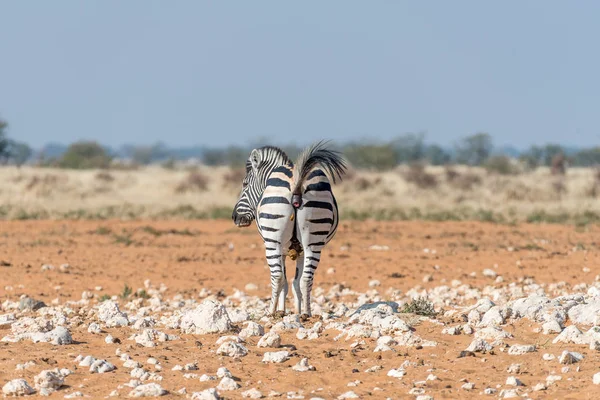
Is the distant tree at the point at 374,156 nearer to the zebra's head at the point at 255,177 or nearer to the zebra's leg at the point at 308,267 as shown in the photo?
the zebra's head at the point at 255,177

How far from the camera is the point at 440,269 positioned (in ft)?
54.8

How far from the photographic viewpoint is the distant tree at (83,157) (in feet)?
191

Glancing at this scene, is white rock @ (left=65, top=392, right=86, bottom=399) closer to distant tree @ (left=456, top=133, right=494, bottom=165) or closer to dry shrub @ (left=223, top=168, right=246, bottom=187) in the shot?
dry shrub @ (left=223, top=168, right=246, bottom=187)

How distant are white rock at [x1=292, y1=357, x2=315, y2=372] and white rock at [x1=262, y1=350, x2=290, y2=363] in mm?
208

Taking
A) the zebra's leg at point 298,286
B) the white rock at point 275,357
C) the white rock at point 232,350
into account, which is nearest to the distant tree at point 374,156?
the zebra's leg at point 298,286

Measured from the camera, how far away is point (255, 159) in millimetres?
10367

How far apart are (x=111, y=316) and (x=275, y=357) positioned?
2346 millimetres

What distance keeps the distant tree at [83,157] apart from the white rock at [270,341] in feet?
168

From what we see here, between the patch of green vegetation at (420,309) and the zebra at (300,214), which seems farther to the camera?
the patch of green vegetation at (420,309)

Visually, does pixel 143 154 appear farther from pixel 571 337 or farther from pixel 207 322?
pixel 571 337

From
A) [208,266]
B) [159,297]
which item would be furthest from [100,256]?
[159,297]

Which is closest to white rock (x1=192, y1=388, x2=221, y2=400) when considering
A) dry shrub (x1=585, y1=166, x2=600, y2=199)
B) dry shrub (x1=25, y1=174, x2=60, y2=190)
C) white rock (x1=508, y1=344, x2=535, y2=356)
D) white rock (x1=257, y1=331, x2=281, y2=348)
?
white rock (x1=257, y1=331, x2=281, y2=348)

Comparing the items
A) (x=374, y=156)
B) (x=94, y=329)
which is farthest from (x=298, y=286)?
(x=374, y=156)

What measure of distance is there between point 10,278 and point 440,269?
7.32 meters
